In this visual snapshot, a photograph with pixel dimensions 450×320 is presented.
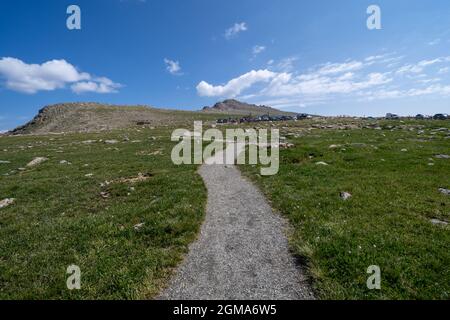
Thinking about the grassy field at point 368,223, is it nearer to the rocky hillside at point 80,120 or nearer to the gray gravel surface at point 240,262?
the gray gravel surface at point 240,262

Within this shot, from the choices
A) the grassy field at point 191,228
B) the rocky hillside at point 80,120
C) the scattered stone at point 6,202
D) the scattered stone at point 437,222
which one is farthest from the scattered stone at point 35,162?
the rocky hillside at point 80,120

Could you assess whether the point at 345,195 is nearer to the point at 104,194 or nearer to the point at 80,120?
the point at 104,194

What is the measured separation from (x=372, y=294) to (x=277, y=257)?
296 cm

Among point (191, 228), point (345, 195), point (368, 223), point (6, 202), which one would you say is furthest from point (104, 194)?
point (368, 223)

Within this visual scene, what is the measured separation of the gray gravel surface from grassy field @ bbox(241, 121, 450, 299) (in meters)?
0.68

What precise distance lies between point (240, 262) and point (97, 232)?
6.41m

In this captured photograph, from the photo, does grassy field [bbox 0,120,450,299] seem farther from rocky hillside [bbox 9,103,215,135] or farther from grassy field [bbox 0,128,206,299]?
rocky hillside [bbox 9,103,215,135]

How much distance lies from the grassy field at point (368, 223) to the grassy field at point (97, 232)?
476cm

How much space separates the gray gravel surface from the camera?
24.0ft

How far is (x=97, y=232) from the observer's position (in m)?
11.0

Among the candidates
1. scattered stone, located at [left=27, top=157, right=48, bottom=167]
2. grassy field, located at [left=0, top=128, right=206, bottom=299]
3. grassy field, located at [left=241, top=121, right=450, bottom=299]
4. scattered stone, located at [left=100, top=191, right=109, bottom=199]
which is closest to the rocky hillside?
scattered stone, located at [left=27, top=157, right=48, bottom=167]
